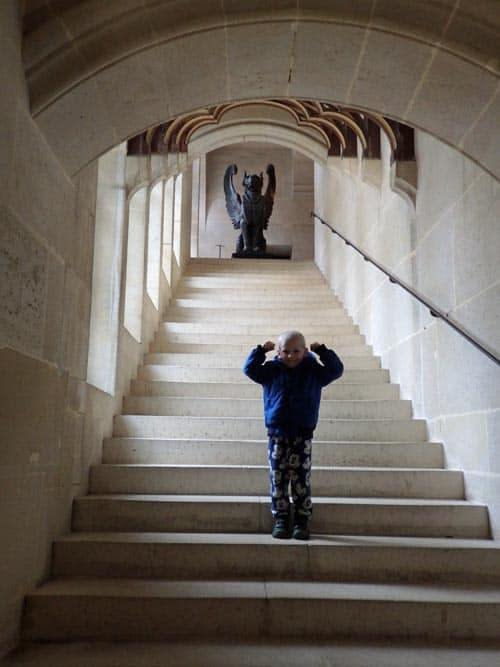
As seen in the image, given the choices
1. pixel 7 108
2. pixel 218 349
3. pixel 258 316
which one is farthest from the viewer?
pixel 258 316

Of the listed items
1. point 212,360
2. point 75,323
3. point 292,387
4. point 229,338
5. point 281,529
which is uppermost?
point 229,338

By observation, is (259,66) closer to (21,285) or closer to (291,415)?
(21,285)

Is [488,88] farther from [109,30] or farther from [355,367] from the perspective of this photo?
[355,367]

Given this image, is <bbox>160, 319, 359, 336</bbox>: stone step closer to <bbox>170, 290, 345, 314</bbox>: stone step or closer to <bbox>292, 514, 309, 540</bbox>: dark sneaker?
<bbox>170, 290, 345, 314</bbox>: stone step

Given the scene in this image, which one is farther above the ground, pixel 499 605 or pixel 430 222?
pixel 430 222

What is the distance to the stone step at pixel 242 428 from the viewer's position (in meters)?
3.85

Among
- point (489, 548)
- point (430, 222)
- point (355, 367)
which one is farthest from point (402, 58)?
point (355, 367)

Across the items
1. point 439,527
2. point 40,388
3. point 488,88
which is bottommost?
point 439,527

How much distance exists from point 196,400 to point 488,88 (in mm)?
2492

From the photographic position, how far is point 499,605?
2.34 metres

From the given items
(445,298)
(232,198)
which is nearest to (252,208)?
(232,198)

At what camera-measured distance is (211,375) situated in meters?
4.58

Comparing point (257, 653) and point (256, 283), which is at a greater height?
point (256, 283)

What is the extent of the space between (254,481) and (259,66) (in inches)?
74.9
